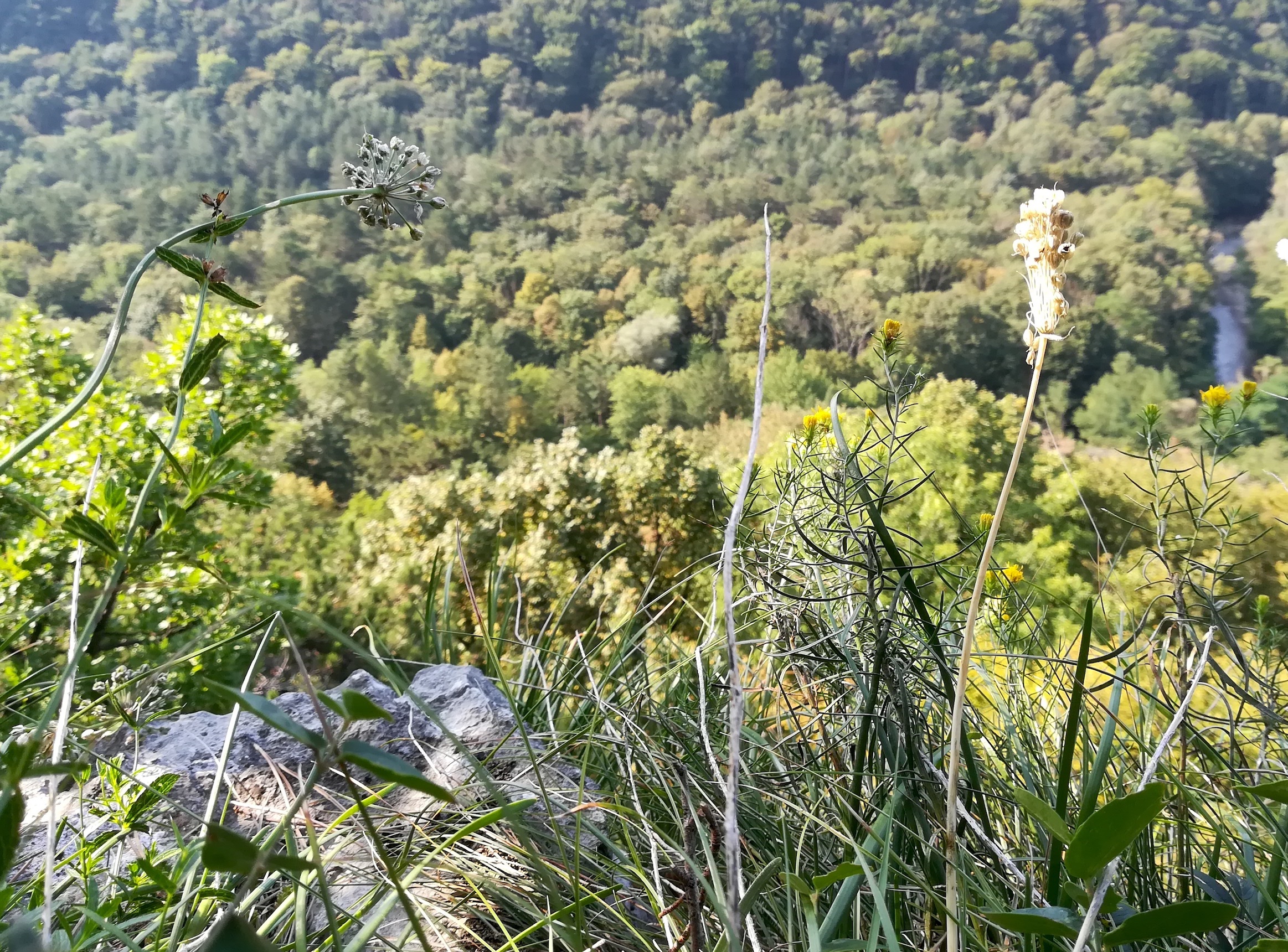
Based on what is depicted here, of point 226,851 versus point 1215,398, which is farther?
point 1215,398

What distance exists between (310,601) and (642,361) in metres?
12.3

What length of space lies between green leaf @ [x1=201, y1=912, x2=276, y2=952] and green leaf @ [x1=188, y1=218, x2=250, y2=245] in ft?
0.97

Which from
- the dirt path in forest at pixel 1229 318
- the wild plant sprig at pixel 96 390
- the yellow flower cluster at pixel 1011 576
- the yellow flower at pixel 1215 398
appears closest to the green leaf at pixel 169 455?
the wild plant sprig at pixel 96 390

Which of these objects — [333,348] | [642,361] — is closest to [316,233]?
[333,348]

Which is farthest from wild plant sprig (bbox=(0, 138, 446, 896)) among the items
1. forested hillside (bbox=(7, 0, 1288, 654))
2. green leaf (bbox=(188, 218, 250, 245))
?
forested hillside (bbox=(7, 0, 1288, 654))

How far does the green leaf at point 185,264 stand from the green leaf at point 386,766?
0.87 ft

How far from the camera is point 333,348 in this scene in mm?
21094

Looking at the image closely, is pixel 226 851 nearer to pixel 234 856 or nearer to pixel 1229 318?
pixel 234 856

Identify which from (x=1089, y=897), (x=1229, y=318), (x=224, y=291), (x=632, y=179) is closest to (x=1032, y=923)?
(x=1089, y=897)

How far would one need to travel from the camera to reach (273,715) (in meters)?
0.17

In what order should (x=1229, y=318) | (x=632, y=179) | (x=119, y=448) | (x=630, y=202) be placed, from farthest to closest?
1. (x=632, y=179)
2. (x=630, y=202)
3. (x=1229, y=318)
4. (x=119, y=448)

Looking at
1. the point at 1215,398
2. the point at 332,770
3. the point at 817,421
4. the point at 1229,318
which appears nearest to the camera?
the point at 332,770

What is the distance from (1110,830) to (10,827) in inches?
10.7

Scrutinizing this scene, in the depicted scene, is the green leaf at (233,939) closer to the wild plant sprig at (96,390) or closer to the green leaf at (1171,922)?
the wild plant sprig at (96,390)
